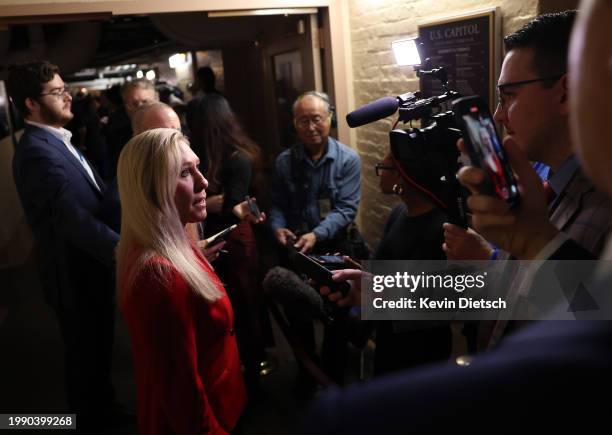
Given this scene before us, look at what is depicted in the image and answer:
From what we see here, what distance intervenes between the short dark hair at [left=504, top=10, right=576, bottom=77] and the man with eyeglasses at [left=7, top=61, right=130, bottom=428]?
182cm

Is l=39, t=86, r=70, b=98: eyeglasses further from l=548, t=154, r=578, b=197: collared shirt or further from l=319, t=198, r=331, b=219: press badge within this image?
l=548, t=154, r=578, b=197: collared shirt

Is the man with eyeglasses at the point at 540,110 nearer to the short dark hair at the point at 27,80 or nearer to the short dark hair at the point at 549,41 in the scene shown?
the short dark hair at the point at 549,41

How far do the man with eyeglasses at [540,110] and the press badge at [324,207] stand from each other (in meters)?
1.79

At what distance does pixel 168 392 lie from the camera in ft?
4.46

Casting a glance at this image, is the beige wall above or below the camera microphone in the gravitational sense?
above

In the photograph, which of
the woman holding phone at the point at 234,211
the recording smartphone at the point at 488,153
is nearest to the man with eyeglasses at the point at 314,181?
the woman holding phone at the point at 234,211

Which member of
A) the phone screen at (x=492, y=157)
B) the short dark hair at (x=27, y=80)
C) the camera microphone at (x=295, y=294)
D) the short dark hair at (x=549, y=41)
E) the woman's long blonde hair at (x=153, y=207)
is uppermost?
the short dark hair at (x=27, y=80)

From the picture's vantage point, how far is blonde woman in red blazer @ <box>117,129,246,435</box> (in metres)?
1.33

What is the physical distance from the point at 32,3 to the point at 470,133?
2905mm

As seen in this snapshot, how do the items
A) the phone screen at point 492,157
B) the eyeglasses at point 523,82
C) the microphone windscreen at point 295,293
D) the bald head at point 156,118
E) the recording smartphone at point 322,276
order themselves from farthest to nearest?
1. the bald head at point 156,118
2. the microphone windscreen at point 295,293
3. the recording smartphone at point 322,276
4. the eyeglasses at point 523,82
5. the phone screen at point 492,157

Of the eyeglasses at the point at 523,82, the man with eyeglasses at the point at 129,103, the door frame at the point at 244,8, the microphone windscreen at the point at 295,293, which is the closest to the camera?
the eyeglasses at the point at 523,82

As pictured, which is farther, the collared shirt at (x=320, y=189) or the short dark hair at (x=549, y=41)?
the collared shirt at (x=320, y=189)

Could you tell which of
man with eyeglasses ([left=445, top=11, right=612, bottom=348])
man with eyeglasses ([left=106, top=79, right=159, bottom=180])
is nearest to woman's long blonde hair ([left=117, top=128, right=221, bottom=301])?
man with eyeglasses ([left=445, top=11, right=612, bottom=348])

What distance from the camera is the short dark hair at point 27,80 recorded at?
2346 mm
